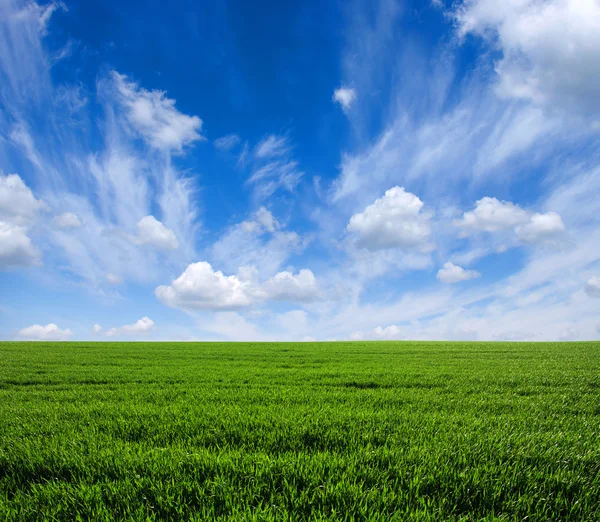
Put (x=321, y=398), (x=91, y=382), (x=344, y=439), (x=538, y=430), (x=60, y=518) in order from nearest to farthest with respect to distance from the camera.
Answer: (x=60, y=518), (x=344, y=439), (x=538, y=430), (x=321, y=398), (x=91, y=382)

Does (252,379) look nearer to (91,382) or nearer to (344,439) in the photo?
(91,382)

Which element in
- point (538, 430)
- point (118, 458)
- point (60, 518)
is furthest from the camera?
point (538, 430)

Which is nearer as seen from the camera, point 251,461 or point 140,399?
point 251,461

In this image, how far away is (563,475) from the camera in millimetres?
3816

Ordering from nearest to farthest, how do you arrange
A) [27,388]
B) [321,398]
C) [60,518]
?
[60,518]
[321,398]
[27,388]

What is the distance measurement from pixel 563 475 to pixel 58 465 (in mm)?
5790

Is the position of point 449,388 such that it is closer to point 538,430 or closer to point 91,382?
point 538,430

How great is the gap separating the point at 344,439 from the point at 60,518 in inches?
128

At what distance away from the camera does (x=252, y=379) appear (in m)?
11.1

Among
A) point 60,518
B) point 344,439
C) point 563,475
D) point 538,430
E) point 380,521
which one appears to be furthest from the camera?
point 538,430

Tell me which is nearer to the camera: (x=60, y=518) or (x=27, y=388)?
(x=60, y=518)

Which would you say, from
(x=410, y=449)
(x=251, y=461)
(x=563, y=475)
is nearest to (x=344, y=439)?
(x=410, y=449)

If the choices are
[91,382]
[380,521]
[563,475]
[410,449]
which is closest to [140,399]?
[91,382]

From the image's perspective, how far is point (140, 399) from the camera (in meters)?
7.98
